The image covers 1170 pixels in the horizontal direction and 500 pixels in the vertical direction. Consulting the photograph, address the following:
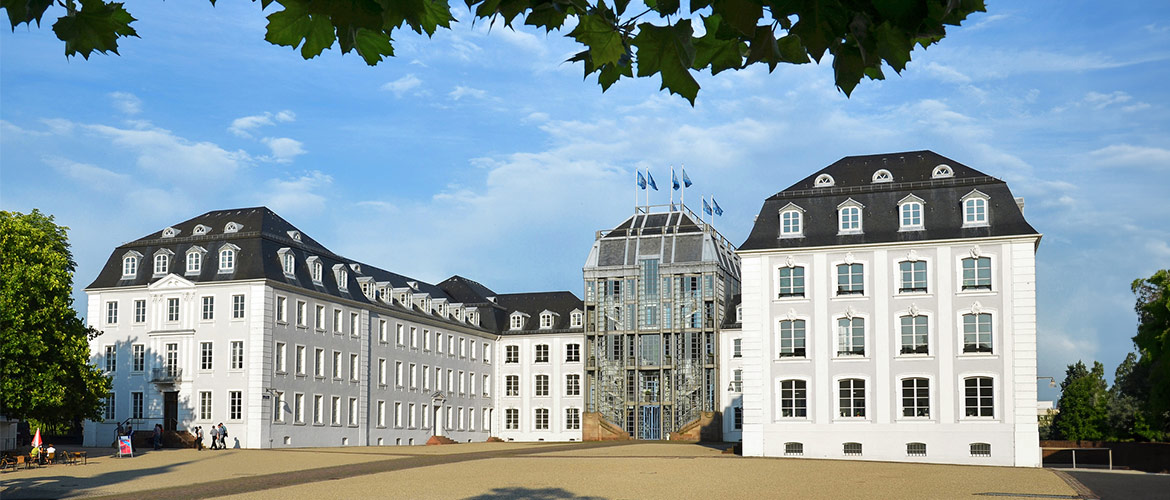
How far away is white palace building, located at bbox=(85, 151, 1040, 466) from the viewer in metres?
46.1

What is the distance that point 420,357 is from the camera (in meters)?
79.2

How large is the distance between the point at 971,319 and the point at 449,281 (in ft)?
184

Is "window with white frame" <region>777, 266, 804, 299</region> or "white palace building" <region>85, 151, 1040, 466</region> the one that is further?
"window with white frame" <region>777, 266, 804, 299</region>

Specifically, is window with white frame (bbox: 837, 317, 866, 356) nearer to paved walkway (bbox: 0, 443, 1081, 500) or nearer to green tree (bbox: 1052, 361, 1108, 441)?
paved walkway (bbox: 0, 443, 1081, 500)

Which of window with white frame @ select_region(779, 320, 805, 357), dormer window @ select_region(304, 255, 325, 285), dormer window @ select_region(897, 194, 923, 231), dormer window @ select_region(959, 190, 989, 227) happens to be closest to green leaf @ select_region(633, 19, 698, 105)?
window with white frame @ select_region(779, 320, 805, 357)

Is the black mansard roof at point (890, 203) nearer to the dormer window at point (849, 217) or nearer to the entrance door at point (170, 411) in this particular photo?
the dormer window at point (849, 217)

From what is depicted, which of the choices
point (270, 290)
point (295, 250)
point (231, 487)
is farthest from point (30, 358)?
point (295, 250)

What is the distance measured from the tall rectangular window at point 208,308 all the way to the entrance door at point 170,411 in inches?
177

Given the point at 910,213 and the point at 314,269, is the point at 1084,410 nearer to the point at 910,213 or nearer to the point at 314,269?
the point at 910,213

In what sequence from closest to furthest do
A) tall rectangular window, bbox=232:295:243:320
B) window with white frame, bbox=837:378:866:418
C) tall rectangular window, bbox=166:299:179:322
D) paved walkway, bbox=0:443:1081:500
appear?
1. paved walkway, bbox=0:443:1081:500
2. window with white frame, bbox=837:378:866:418
3. tall rectangular window, bbox=232:295:243:320
4. tall rectangular window, bbox=166:299:179:322

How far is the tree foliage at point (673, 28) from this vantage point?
4578mm

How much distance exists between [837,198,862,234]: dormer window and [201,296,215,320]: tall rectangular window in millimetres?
34695

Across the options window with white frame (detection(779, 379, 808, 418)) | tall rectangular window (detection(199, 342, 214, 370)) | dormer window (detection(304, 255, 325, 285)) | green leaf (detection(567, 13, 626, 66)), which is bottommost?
window with white frame (detection(779, 379, 808, 418))

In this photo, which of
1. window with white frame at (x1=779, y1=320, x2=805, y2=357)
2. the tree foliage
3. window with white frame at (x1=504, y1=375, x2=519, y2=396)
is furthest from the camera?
window with white frame at (x1=504, y1=375, x2=519, y2=396)
